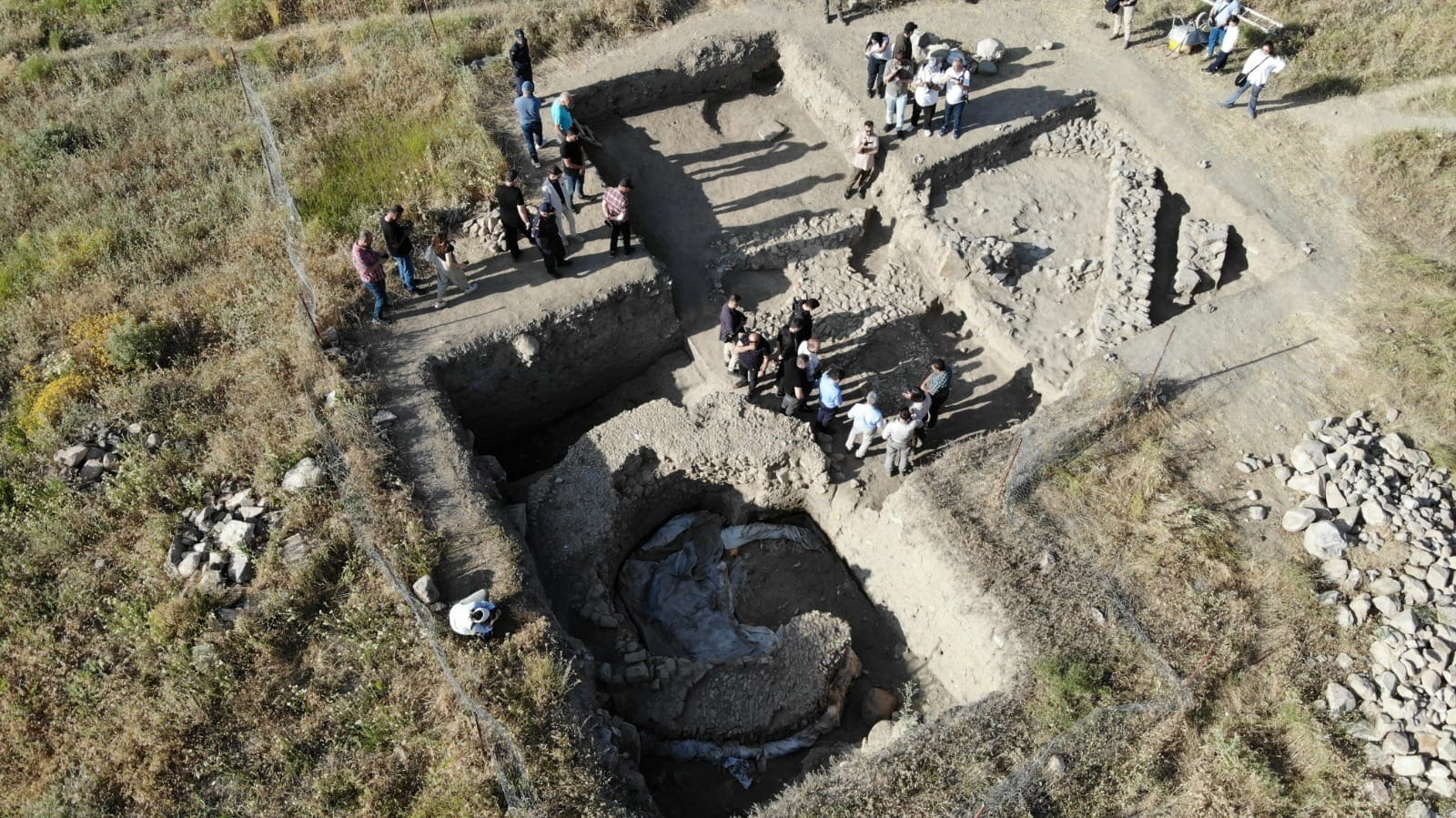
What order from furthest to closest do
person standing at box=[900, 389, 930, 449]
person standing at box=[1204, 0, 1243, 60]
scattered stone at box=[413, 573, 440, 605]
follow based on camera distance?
person standing at box=[1204, 0, 1243, 60] < person standing at box=[900, 389, 930, 449] < scattered stone at box=[413, 573, 440, 605]

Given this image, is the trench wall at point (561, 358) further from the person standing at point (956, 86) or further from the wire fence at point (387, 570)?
the person standing at point (956, 86)

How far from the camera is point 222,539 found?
29.0 ft

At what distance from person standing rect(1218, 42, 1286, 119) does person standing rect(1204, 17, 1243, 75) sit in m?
0.43

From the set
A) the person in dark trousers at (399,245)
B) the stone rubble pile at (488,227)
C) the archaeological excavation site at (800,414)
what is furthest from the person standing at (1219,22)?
the person in dark trousers at (399,245)

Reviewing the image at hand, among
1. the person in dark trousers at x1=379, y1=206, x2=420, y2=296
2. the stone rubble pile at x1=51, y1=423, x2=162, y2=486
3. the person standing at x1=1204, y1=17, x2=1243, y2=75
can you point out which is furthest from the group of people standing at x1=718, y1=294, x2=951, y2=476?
the person standing at x1=1204, y1=17, x2=1243, y2=75

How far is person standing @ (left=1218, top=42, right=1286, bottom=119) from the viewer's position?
1312 centimetres

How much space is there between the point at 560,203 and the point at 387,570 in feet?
17.2

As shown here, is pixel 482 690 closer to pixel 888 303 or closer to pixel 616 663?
pixel 616 663

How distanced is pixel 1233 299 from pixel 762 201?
6775 millimetres

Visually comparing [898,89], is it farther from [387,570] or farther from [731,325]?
[387,570]

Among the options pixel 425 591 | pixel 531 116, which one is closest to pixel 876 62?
pixel 531 116

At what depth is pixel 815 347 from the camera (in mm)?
10234

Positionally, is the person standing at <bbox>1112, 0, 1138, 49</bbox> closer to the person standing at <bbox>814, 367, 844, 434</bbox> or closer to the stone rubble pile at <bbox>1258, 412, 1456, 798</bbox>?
the stone rubble pile at <bbox>1258, 412, 1456, 798</bbox>

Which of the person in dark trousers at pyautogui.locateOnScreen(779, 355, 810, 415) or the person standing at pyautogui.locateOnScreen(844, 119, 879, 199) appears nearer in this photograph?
the person in dark trousers at pyautogui.locateOnScreen(779, 355, 810, 415)
